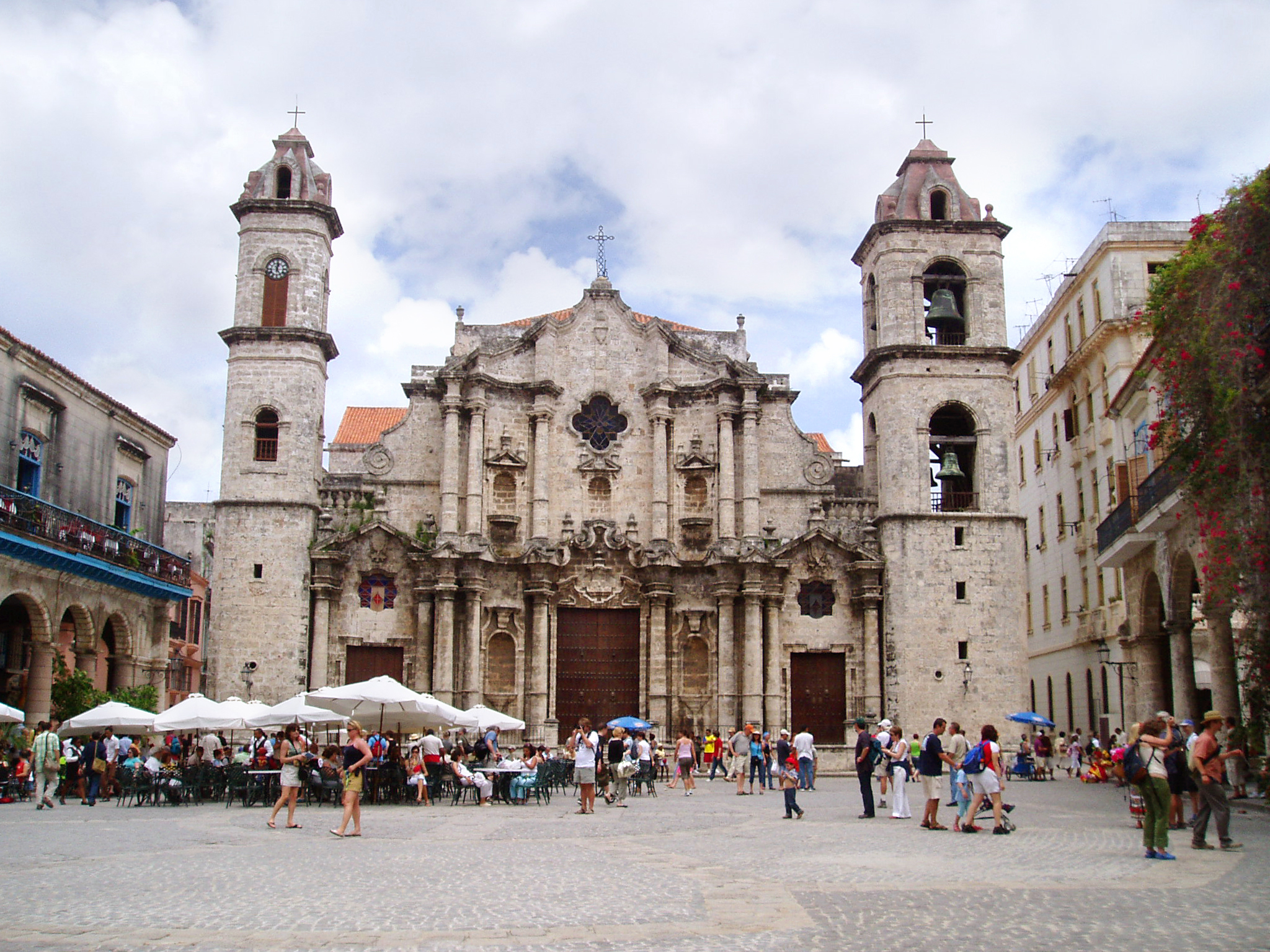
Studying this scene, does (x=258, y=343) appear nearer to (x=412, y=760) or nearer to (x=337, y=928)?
(x=412, y=760)

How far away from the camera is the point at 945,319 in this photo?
36750 millimetres

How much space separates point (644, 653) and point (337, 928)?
26372mm

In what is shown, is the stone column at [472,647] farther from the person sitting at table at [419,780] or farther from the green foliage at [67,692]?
the green foliage at [67,692]

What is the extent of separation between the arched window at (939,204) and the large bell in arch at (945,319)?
261 cm

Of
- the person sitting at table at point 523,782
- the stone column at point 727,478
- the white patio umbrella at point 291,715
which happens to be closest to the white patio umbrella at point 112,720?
the white patio umbrella at point 291,715

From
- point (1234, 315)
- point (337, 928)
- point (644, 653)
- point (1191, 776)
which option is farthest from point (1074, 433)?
point (337, 928)

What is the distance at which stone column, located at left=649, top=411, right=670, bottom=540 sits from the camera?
35.8 metres

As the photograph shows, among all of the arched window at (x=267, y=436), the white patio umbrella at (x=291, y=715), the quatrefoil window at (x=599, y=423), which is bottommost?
the white patio umbrella at (x=291, y=715)

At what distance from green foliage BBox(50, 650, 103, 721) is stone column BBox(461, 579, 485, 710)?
32.2 feet

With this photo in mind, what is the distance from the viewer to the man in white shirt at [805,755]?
23422mm

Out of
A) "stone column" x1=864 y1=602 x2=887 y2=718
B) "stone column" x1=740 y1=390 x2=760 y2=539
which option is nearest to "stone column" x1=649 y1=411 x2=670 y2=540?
"stone column" x1=740 y1=390 x2=760 y2=539

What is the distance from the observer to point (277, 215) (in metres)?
36.1

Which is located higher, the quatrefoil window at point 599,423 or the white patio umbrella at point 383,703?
the quatrefoil window at point 599,423

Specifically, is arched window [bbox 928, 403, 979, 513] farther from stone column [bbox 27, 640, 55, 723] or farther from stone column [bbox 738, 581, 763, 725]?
stone column [bbox 27, 640, 55, 723]
